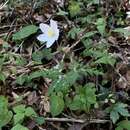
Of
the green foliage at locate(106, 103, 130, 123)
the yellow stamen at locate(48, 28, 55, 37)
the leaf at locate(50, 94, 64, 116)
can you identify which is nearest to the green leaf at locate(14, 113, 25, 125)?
the leaf at locate(50, 94, 64, 116)

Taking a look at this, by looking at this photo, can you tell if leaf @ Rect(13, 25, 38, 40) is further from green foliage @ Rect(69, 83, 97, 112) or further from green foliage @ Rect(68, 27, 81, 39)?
green foliage @ Rect(69, 83, 97, 112)

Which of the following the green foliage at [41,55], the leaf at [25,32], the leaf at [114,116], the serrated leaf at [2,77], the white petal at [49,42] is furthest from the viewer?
the leaf at [25,32]

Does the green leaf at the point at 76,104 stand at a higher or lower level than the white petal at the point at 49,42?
lower

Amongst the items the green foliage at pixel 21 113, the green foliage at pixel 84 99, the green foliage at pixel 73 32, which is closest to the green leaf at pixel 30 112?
the green foliage at pixel 21 113

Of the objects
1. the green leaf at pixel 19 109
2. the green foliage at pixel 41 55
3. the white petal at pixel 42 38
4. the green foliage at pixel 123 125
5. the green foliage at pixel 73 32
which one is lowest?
the green foliage at pixel 123 125

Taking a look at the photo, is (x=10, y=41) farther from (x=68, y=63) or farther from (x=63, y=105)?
(x=63, y=105)

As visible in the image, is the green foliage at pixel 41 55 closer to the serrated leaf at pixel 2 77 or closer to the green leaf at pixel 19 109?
the serrated leaf at pixel 2 77

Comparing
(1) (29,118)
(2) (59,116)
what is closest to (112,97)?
(2) (59,116)

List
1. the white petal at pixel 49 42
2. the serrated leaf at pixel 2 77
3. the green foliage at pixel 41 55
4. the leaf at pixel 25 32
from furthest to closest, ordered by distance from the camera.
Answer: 1. the leaf at pixel 25 32
2. the green foliage at pixel 41 55
3. the white petal at pixel 49 42
4. the serrated leaf at pixel 2 77

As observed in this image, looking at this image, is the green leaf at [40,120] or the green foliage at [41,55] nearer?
the green leaf at [40,120]
